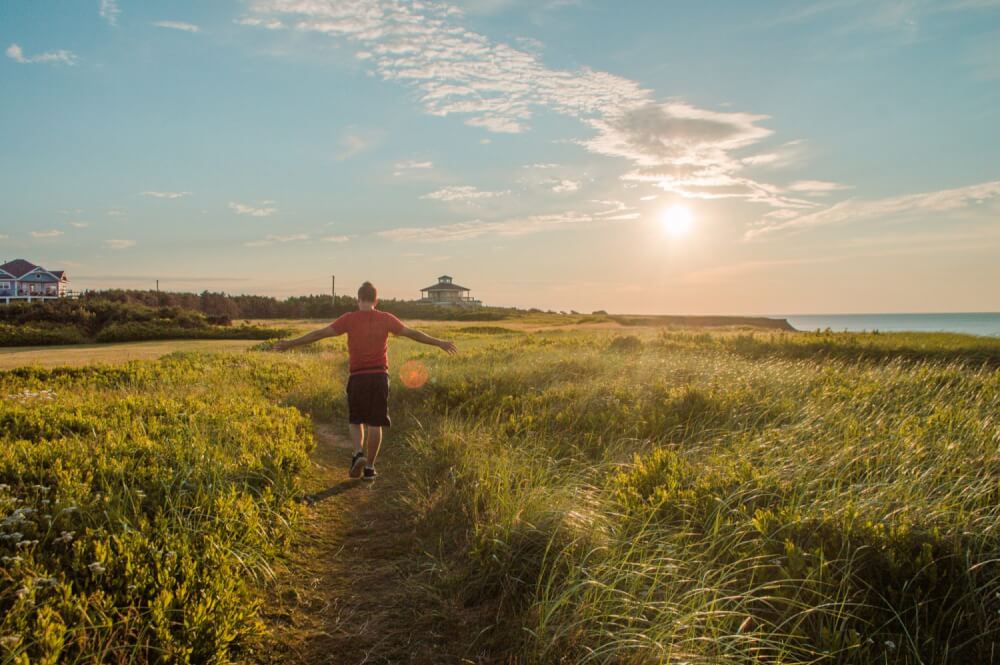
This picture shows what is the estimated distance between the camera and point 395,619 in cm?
431

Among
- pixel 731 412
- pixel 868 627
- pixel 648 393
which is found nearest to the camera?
pixel 868 627

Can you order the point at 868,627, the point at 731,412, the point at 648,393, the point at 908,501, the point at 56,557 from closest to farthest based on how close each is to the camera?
the point at 868,627 < the point at 56,557 < the point at 908,501 < the point at 731,412 < the point at 648,393

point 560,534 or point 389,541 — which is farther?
point 389,541

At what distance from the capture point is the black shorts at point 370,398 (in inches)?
311

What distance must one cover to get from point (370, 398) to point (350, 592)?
341cm

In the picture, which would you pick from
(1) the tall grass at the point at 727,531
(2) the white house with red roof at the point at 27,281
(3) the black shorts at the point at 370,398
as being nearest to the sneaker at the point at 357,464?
(3) the black shorts at the point at 370,398

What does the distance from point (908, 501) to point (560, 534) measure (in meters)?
3.26

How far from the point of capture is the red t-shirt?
25.6ft

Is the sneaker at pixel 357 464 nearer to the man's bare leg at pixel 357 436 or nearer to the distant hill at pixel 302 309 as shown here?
the man's bare leg at pixel 357 436

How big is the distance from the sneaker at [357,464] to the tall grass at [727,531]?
88 cm

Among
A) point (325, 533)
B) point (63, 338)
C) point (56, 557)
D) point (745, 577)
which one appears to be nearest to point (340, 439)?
point (325, 533)

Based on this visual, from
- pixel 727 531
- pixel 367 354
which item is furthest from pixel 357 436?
pixel 727 531

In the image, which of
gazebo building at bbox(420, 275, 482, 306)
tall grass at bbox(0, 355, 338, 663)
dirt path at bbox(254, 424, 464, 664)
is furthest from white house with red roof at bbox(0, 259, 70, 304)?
dirt path at bbox(254, 424, 464, 664)

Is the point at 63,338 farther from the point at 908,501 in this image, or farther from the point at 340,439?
the point at 908,501
